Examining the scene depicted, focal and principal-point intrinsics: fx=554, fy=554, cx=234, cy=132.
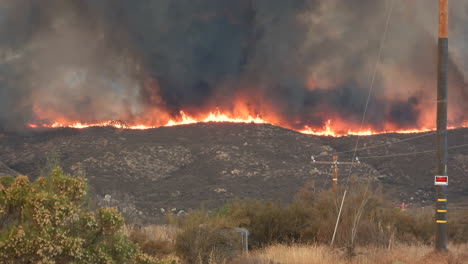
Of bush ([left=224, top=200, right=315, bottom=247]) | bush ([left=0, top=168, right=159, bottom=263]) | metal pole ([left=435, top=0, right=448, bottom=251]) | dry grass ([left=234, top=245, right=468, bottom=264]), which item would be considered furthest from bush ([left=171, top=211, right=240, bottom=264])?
bush ([left=0, top=168, right=159, bottom=263])

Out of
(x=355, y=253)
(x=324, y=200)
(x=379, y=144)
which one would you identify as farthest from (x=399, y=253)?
(x=379, y=144)

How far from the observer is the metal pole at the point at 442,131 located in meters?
18.5

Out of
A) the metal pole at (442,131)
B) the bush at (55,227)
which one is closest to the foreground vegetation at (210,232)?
the bush at (55,227)

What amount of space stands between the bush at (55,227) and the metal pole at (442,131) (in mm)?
12318

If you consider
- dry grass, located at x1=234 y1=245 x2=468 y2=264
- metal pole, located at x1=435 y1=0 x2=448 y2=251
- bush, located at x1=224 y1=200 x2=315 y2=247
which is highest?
metal pole, located at x1=435 y1=0 x2=448 y2=251

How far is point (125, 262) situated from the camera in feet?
30.9

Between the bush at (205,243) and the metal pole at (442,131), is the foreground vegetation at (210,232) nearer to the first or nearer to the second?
the bush at (205,243)

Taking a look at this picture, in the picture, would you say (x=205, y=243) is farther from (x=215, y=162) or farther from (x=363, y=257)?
(x=215, y=162)

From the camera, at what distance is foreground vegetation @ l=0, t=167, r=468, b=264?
27.7 feet

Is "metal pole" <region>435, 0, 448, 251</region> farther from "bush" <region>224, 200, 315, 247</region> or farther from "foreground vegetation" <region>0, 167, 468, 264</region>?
"bush" <region>224, 200, 315, 247</region>

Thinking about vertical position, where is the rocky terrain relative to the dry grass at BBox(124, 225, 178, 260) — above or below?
above

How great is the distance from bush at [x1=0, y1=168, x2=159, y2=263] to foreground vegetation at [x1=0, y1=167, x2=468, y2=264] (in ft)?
0.05

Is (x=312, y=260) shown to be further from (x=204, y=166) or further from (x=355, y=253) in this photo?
(x=204, y=166)

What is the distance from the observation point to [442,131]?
19031 millimetres
